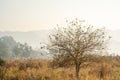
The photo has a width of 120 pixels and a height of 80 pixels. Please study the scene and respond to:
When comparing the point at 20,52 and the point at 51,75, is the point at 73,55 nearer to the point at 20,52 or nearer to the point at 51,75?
the point at 51,75

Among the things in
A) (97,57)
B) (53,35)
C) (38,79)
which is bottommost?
(38,79)

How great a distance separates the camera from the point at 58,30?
18031 millimetres

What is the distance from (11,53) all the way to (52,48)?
428 feet

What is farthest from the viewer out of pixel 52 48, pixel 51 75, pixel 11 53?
pixel 11 53

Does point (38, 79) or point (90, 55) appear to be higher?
point (90, 55)

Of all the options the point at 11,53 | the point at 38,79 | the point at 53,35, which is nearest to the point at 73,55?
the point at 53,35

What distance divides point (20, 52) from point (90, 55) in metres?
131

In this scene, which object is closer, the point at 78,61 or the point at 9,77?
the point at 78,61

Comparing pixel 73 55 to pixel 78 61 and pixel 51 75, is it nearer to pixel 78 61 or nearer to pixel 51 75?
pixel 78 61

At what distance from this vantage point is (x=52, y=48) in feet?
58.6

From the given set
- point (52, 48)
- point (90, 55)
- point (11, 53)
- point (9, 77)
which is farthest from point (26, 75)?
point (11, 53)

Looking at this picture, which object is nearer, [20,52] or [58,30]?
[58,30]

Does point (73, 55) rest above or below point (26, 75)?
above

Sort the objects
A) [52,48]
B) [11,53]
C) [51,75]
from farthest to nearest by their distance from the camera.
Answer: [11,53]
[51,75]
[52,48]
